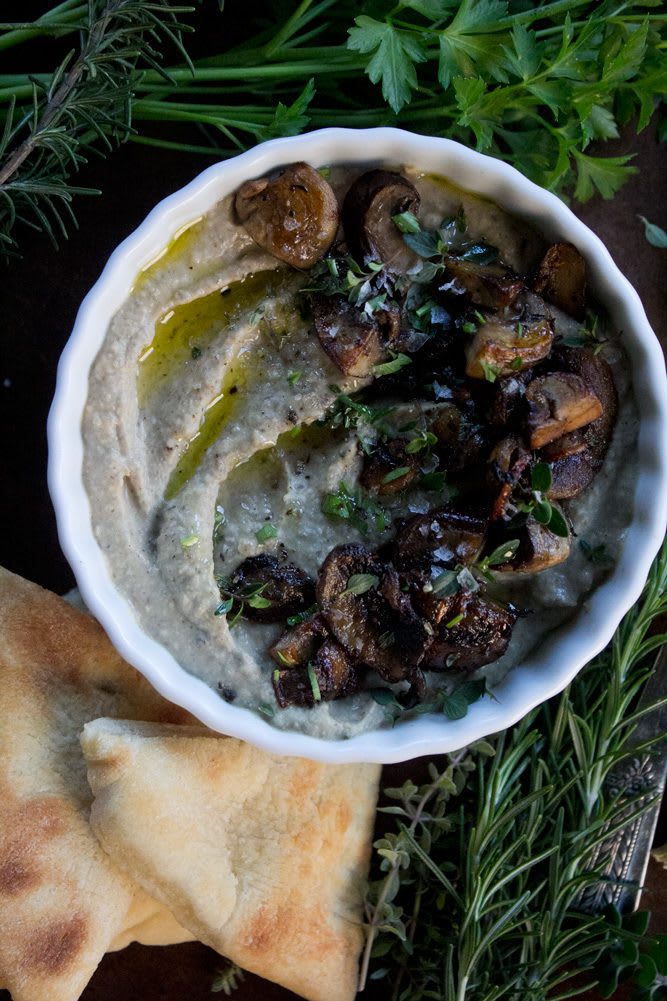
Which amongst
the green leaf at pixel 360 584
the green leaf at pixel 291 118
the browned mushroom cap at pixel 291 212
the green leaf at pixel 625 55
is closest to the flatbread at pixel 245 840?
the green leaf at pixel 360 584

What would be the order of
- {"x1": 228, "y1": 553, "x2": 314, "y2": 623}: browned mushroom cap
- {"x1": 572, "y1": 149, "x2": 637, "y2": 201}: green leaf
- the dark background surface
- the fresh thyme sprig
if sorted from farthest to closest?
the dark background surface < {"x1": 572, "y1": 149, "x2": 637, "y2": 201}: green leaf < {"x1": 228, "y1": 553, "x2": 314, "y2": 623}: browned mushroom cap < the fresh thyme sprig

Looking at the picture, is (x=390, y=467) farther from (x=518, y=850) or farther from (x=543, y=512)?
(x=518, y=850)

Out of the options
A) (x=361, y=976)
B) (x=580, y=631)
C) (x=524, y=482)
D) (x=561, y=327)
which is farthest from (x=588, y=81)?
(x=361, y=976)

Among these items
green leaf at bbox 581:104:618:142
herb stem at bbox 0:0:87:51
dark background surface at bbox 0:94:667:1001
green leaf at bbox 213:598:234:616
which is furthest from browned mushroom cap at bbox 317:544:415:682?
herb stem at bbox 0:0:87:51

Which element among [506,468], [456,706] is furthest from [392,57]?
[456,706]

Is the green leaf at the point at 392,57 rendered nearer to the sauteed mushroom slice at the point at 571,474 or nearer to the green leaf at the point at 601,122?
the green leaf at the point at 601,122

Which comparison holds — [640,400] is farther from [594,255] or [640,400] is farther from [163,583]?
[163,583]

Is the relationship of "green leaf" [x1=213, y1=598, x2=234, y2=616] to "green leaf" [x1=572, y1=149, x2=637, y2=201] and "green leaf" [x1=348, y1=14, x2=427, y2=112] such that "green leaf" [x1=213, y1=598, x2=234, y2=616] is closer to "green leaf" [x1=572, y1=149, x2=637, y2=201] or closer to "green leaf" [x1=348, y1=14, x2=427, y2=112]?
"green leaf" [x1=348, y1=14, x2=427, y2=112]
